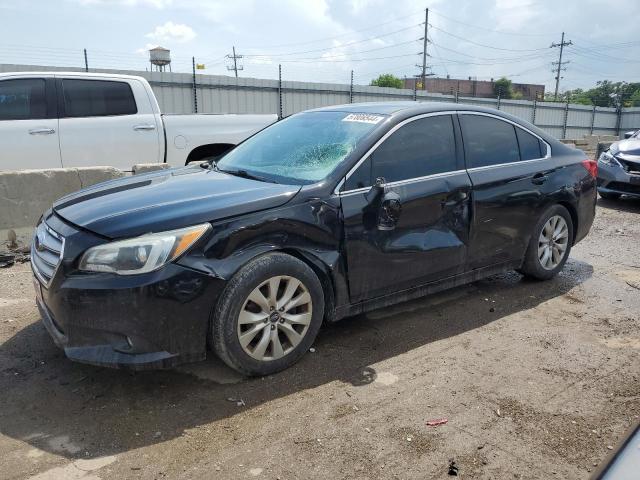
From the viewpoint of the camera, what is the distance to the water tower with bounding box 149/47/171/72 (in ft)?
87.0

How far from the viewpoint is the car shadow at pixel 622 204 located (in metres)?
9.39

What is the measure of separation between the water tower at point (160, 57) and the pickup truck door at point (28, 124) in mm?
21259

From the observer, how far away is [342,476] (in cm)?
253

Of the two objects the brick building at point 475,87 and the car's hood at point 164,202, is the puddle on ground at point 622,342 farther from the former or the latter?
the brick building at point 475,87

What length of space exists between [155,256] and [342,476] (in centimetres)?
148

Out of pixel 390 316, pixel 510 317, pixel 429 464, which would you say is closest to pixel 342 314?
pixel 390 316

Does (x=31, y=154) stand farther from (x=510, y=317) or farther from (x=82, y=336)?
(x=510, y=317)

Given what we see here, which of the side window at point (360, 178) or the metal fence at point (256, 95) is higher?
the metal fence at point (256, 95)

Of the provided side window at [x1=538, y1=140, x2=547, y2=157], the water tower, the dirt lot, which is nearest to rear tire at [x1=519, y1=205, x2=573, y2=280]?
side window at [x1=538, y1=140, x2=547, y2=157]

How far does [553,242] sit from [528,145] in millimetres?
956

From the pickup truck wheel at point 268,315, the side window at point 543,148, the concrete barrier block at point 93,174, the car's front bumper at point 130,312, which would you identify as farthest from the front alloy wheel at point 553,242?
the concrete barrier block at point 93,174

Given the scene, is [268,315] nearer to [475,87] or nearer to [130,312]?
[130,312]

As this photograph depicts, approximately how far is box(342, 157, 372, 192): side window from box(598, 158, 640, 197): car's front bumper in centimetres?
738

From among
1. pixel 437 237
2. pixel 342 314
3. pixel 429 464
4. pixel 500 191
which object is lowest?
pixel 429 464
